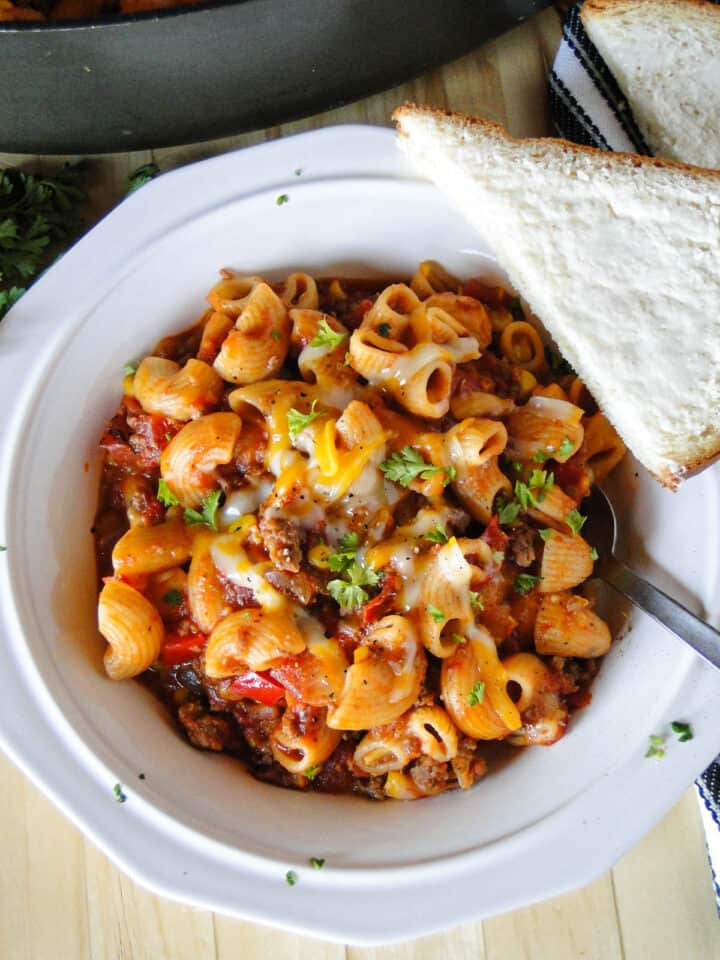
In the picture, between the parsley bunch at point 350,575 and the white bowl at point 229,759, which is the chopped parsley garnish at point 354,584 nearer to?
the parsley bunch at point 350,575

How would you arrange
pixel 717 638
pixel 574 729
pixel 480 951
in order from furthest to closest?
pixel 480 951, pixel 574 729, pixel 717 638

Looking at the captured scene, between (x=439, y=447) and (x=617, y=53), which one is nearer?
(x=439, y=447)

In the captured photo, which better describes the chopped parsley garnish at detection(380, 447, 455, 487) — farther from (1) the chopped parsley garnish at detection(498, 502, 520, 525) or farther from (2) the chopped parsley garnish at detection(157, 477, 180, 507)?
(2) the chopped parsley garnish at detection(157, 477, 180, 507)

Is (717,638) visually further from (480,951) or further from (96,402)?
(96,402)

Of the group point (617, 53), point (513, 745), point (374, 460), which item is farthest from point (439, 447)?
point (617, 53)

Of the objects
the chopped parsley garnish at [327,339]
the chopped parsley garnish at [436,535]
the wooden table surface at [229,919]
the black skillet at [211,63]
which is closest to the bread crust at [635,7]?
the black skillet at [211,63]
